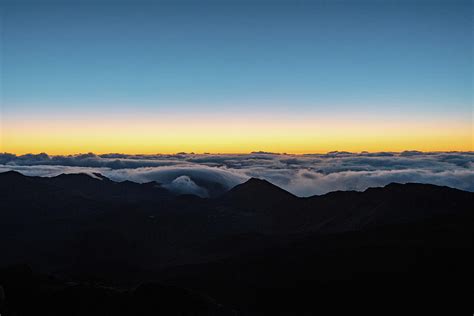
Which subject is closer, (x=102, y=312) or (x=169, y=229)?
(x=102, y=312)

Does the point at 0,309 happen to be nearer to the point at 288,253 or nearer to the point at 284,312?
the point at 284,312

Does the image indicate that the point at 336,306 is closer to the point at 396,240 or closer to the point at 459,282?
the point at 459,282

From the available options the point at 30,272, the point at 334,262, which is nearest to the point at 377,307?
the point at 334,262

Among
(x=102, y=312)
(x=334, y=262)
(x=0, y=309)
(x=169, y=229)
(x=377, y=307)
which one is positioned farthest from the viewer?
(x=169, y=229)

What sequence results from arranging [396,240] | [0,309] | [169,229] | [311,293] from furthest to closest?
[169,229]
[396,240]
[311,293]
[0,309]

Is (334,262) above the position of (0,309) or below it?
below

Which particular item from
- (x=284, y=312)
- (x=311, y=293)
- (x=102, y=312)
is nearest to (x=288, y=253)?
(x=311, y=293)
